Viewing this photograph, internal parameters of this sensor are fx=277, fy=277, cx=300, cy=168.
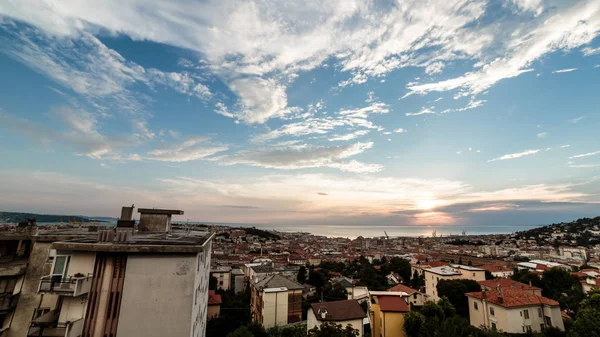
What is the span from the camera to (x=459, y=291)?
31.8 meters

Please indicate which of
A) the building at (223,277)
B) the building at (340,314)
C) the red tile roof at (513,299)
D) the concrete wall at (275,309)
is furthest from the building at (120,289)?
the building at (223,277)

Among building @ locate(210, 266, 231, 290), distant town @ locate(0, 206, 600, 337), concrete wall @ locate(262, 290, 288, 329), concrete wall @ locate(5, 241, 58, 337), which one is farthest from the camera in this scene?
building @ locate(210, 266, 231, 290)

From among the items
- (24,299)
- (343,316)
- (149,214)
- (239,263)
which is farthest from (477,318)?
(239,263)

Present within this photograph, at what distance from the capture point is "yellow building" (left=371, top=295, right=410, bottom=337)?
83.0ft

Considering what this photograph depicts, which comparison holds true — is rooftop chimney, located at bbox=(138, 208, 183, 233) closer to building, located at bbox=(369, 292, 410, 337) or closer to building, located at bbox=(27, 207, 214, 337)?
building, located at bbox=(27, 207, 214, 337)

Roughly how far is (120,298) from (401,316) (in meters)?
24.9

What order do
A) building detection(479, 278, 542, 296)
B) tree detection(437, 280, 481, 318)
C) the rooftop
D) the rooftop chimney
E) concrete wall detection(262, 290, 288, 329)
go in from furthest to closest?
concrete wall detection(262, 290, 288, 329)
building detection(479, 278, 542, 296)
tree detection(437, 280, 481, 318)
the rooftop
the rooftop chimney

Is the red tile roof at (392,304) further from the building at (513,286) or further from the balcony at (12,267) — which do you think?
the balcony at (12,267)

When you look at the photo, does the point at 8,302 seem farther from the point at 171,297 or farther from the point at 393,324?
the point at 393,324

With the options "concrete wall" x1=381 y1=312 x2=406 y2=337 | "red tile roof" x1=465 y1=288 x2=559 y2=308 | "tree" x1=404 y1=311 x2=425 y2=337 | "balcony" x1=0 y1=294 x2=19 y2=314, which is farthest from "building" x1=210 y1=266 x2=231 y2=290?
"balcony" x1=0 y1=294 x2=19 y2=314

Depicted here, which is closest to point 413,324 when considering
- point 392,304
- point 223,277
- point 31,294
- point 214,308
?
point 392,304

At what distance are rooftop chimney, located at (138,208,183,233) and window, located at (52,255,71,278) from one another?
15.7 ft

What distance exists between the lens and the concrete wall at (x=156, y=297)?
793 cm

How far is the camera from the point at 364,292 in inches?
1583
